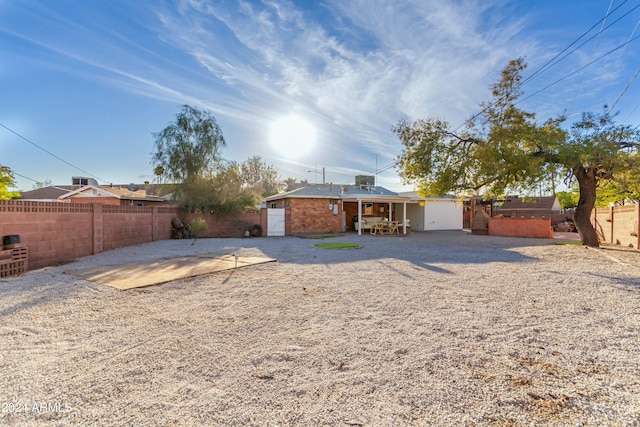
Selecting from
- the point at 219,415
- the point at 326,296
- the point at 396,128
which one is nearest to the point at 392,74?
the point at 396,128

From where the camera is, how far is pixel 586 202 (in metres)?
12.2

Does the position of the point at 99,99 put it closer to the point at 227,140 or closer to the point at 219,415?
the point at 227,140

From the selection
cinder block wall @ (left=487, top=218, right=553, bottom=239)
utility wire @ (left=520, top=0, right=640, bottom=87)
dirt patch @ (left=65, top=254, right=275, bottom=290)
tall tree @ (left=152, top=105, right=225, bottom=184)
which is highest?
utility wire @ (left=520, top=0, right=640, bottom=87)

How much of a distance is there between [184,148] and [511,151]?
55.7 ft

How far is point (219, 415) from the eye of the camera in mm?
1967

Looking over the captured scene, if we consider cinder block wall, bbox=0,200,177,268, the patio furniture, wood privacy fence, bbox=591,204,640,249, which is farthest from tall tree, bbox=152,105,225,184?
wood privacy fence, bbox=591,204,640,249

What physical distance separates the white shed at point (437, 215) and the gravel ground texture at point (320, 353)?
641 inches

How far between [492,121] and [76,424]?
45.2 feet

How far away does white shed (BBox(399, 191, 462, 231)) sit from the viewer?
72.0ft

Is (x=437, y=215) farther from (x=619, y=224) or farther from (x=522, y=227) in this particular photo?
(x=619, y=224)

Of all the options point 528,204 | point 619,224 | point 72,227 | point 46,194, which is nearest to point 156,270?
point 72,227

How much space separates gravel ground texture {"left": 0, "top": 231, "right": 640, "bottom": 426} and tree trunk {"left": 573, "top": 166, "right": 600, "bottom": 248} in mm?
8189

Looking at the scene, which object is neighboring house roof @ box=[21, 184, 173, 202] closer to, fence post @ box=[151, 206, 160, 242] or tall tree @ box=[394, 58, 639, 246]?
fence post @ box=[151, 206, 160, 242]

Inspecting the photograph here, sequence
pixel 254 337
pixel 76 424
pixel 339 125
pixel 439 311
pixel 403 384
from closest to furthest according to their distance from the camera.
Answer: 1. pixel 76 424
2. pixel 403 384
3. pixel 254 337
4. pixel 439 311
5. pixel 339 125
